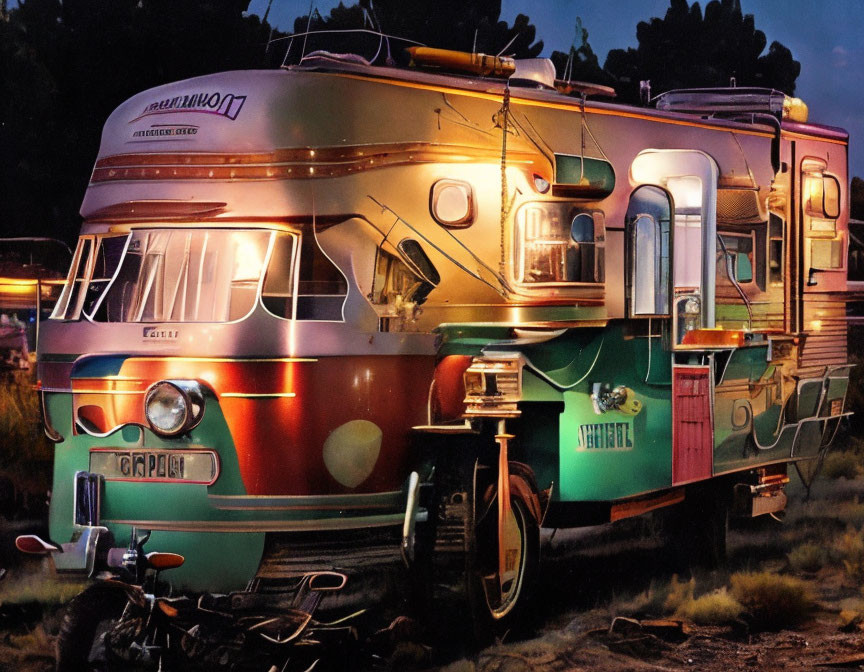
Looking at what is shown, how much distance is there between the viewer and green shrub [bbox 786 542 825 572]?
36.6 ft

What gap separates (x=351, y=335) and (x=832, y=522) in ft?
21.8

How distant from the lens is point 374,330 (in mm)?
8305

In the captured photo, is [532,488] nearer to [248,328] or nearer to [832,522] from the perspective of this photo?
[248,328]

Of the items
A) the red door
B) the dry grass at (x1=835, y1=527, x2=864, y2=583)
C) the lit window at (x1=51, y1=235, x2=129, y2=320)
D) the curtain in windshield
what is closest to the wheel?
the red door

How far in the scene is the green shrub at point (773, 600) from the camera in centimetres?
941

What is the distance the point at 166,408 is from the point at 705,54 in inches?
819

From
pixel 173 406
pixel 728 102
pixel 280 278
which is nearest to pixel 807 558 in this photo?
pixel 728 102

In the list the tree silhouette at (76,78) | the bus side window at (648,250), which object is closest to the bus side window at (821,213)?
the bus side window at (648,250)

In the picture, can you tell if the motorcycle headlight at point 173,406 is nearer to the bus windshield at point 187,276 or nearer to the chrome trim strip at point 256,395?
the chrome trim strip at point 256,395

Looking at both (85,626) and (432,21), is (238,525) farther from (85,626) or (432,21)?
(432,21)

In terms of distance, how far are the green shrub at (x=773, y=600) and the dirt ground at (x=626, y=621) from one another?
0.30ft

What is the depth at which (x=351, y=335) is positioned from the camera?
8172 millimetres

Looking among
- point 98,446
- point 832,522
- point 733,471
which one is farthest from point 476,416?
point 832,522

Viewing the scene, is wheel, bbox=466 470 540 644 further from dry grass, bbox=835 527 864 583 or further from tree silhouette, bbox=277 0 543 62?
tree silhouette, bbox=277 0 543 62
